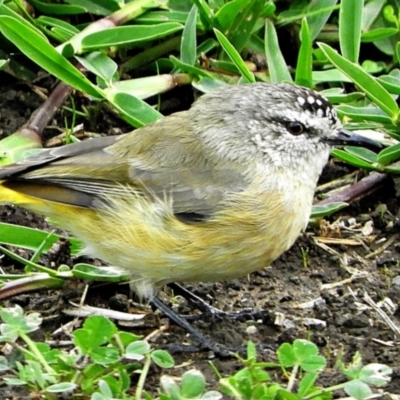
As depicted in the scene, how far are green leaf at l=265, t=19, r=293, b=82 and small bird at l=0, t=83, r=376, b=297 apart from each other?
842 millimetres

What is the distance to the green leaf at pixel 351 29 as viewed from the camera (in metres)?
5.94

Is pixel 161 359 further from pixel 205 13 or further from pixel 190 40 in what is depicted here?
pixel 205 13

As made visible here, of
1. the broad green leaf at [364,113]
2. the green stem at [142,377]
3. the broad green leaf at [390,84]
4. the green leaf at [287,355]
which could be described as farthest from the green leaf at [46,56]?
the green leaf at [287,355]

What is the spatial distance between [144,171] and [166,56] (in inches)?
64.7

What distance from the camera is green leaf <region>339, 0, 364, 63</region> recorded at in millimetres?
5941

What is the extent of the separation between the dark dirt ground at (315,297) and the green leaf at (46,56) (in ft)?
2.44

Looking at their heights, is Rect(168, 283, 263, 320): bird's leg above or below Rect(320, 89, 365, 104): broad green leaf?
below

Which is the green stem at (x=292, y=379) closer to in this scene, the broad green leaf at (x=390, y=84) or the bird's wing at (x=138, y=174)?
the bird's wing at (x=138, y=174)

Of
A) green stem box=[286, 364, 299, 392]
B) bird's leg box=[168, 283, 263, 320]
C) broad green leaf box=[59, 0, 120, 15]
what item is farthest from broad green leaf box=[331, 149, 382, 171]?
green stem box=[286, 364, 299, 392]

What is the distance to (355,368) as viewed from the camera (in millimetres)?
4156

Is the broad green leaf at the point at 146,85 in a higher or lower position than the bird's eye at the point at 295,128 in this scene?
lower

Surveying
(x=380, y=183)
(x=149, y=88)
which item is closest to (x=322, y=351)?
(x=380, y=183)

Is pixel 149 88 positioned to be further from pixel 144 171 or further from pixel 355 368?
pixel 355 368

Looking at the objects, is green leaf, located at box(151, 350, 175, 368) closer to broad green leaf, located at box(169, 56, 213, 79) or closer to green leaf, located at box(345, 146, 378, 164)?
green leaf, located at box(345, 146, 378, 164)
